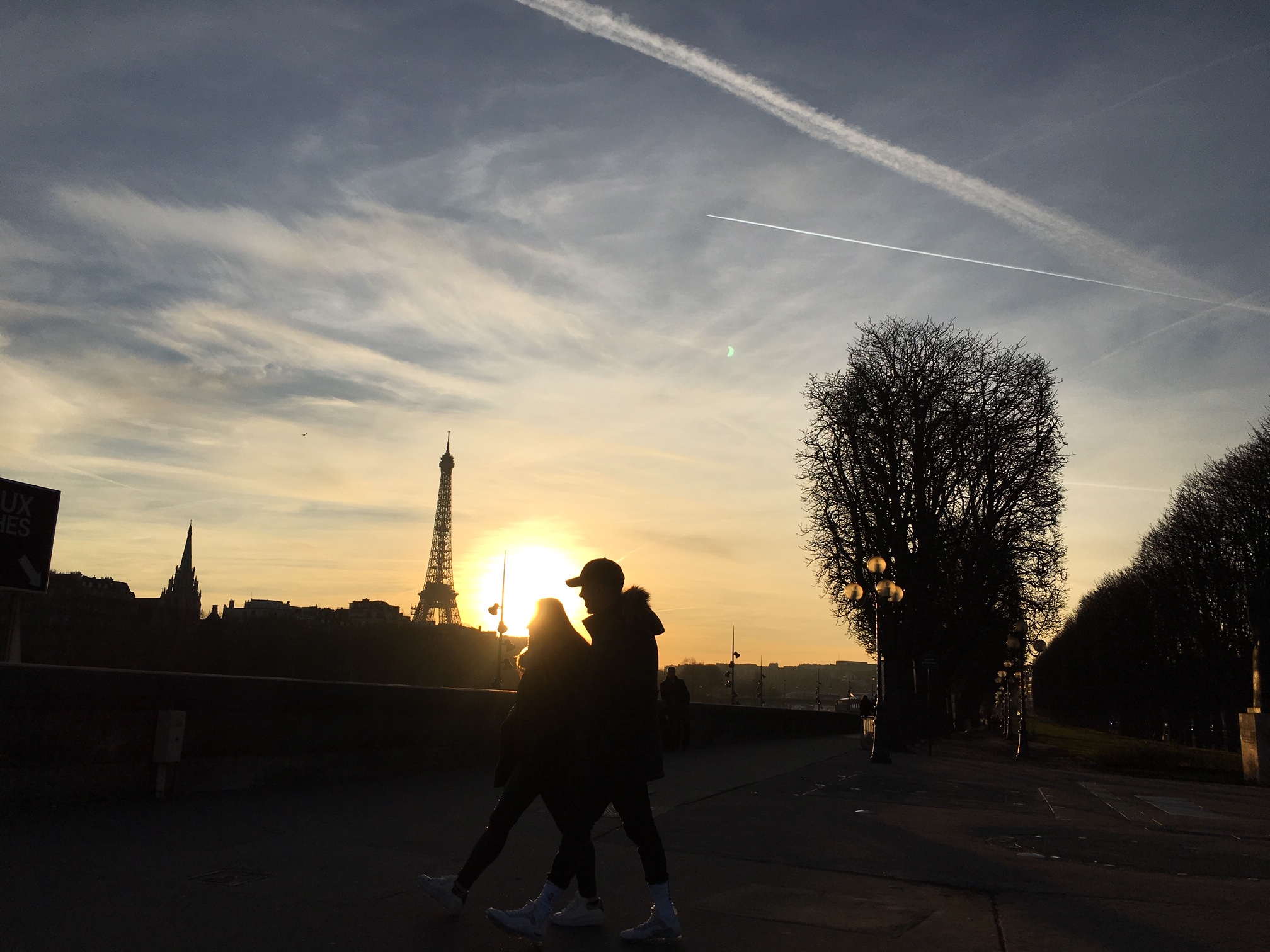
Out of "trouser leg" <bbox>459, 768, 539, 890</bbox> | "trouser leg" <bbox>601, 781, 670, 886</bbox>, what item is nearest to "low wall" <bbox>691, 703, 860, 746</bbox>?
"trouser leg" <bbox>459, 768, 539, 890</bbox>

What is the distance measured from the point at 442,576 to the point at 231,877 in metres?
109

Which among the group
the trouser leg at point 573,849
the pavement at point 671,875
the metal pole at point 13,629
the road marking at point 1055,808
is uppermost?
the metal pole at point 13,629

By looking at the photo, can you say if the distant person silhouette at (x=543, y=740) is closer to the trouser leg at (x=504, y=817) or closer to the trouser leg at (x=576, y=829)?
the trouser leg at (x=504, y=817)

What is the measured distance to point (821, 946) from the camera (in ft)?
16.2

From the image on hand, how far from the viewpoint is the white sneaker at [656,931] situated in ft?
16.3

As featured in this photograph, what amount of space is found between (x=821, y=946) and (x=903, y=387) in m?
28.5

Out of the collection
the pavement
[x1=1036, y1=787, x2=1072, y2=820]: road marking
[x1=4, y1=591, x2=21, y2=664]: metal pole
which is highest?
[x1=4, y1=591, x2=21, y2=664]: metal pole

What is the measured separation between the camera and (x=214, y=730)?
9445mm

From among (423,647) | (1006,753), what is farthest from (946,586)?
(423,647)

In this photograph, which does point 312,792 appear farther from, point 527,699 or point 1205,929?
point 1205,929

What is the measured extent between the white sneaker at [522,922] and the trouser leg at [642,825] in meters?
0.56

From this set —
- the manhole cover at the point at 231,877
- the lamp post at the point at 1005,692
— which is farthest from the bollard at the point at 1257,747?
the lamp post at the point at 1005,692

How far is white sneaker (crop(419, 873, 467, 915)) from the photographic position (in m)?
5.18

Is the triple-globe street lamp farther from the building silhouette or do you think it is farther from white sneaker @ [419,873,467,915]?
the building silhouette
